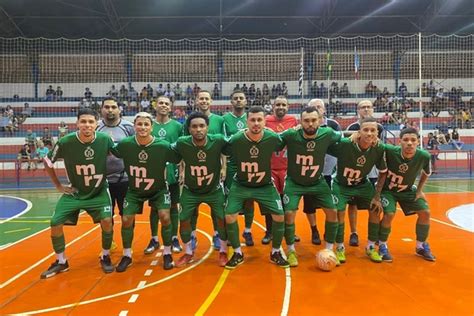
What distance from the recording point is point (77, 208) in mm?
4973

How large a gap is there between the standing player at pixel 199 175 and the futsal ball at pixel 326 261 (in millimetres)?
1219

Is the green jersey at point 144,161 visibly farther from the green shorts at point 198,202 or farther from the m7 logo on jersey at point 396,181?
the m7 logo on jersey at point 396,181

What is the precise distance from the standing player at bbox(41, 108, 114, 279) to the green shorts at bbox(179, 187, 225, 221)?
37.6 inches

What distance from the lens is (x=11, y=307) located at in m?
3.88

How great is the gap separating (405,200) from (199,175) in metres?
2.87

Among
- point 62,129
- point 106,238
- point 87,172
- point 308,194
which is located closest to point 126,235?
point 106,238

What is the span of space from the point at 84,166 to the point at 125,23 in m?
20.2

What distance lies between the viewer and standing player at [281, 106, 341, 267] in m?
5.15

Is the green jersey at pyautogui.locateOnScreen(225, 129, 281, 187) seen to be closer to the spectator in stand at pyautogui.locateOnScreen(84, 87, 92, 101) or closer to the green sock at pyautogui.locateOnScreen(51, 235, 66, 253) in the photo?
the green sock at pyautogui.locateOnScreen(51, 235, 66, 253)

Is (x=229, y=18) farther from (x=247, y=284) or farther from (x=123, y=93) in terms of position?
(x=247, y=284)

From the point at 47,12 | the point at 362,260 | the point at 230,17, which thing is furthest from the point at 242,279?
the point at 47,12

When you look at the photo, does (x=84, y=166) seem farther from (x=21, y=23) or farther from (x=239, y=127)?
(x=21, y=23)

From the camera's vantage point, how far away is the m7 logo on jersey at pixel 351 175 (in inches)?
210

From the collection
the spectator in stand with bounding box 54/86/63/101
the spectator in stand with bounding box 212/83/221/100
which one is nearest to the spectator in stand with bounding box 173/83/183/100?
the spectator in stand with bounding box 212/83/221/100
